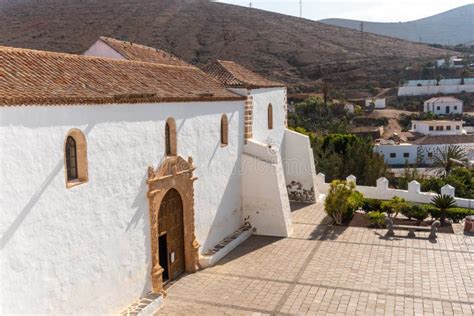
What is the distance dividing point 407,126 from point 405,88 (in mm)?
15840

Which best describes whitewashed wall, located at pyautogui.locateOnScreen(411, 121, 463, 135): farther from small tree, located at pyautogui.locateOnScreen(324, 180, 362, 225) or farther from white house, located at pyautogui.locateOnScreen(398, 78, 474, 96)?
small tree, located at pyautogui.locateOnScreen(324, 180, 362, 225)

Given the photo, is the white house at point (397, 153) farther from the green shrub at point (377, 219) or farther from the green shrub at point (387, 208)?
the green shrub at point (377, 219)

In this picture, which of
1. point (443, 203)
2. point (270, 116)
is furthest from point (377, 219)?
point (270, 116)

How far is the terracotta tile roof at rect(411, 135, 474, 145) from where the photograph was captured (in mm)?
49062

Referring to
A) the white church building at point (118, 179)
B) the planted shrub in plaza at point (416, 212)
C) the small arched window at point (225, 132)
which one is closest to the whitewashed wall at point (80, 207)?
the white church building at point (118, 179)

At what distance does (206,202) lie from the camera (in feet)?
46.7

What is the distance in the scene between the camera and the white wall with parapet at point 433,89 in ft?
247

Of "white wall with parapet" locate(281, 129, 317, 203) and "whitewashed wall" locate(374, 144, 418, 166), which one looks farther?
"whitewashed wall" locate(374, 144, 418, 166)

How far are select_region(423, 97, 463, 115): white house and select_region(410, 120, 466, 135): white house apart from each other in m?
10.4

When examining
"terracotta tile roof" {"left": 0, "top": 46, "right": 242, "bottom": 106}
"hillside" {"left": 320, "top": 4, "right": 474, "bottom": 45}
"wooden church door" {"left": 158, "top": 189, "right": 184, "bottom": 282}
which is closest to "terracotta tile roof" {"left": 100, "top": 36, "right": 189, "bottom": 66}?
"terracotta tile roof" {"left": 0, "top": 46, "right": 242, "bottom": 106}

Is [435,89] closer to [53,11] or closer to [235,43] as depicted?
[235,43]

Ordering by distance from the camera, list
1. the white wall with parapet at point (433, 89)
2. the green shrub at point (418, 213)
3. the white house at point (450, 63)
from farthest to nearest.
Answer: the white house at point (450, 63), the white wall with parapet at point (433, 89), the green shrub at point (418, 213)

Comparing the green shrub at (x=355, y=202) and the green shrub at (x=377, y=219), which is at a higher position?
the green shrub at (x=355, y=202)

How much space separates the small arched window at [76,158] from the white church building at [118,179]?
0.8 inches
